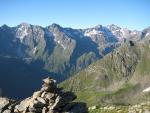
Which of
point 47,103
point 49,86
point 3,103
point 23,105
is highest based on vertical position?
point 49,86

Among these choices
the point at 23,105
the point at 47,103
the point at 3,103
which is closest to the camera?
the point at 47,103

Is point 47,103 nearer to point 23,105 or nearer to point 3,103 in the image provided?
point 23,105

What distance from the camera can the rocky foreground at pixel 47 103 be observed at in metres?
72.9

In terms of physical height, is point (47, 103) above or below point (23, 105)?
below

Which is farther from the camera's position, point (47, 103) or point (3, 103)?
point (3, 103)

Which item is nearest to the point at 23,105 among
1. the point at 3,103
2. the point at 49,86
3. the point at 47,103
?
the point at 47,103

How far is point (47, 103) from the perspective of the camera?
73.6 metres

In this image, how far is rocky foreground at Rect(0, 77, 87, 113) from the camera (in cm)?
7294

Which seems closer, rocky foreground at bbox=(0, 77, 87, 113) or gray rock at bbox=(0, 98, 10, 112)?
rocky foreground at bbox=(0, 77, 87, 113)

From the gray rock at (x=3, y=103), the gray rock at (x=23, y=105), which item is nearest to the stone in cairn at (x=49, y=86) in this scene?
the gray rock at (x=23, y=105)

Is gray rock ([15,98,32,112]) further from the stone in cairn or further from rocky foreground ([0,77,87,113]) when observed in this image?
the stone in cairn

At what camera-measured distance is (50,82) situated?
75.1 m

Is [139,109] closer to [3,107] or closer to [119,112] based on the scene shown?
[119,112]

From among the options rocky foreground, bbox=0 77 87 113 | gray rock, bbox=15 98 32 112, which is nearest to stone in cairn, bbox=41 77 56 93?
rocky foreground, bbox=0 77 87 113
